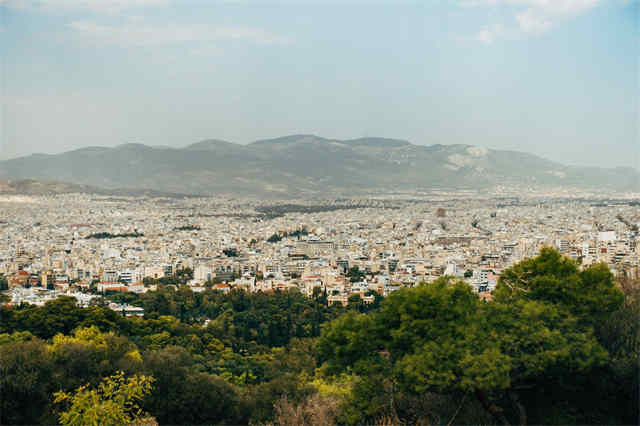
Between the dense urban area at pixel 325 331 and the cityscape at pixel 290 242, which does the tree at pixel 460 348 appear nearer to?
the dense urban area at pixel 325 331

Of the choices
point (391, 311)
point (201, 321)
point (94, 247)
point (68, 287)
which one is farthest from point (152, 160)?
point (391, 311)

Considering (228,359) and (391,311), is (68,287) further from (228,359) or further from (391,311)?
(391,311)

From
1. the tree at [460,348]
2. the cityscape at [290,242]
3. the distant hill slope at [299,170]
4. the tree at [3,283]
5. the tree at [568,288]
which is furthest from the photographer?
the distant hill slope at [299,170]

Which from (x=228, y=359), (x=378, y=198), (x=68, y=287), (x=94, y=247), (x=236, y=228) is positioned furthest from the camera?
(x=378, y=198)

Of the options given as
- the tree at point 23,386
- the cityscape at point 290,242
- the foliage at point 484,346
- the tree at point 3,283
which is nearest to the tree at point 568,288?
the foliage at point 484,346

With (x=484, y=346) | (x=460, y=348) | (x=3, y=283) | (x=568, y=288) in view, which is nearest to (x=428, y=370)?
(x=460, y=348)

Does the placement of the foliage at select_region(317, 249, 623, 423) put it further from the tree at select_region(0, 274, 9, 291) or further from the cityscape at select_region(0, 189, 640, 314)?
the tree at select_region(0, 274, 9, 291)

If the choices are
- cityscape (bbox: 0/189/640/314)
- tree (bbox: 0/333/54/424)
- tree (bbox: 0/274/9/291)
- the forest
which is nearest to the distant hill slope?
cityscape (bbox: 0/189/640/314)
